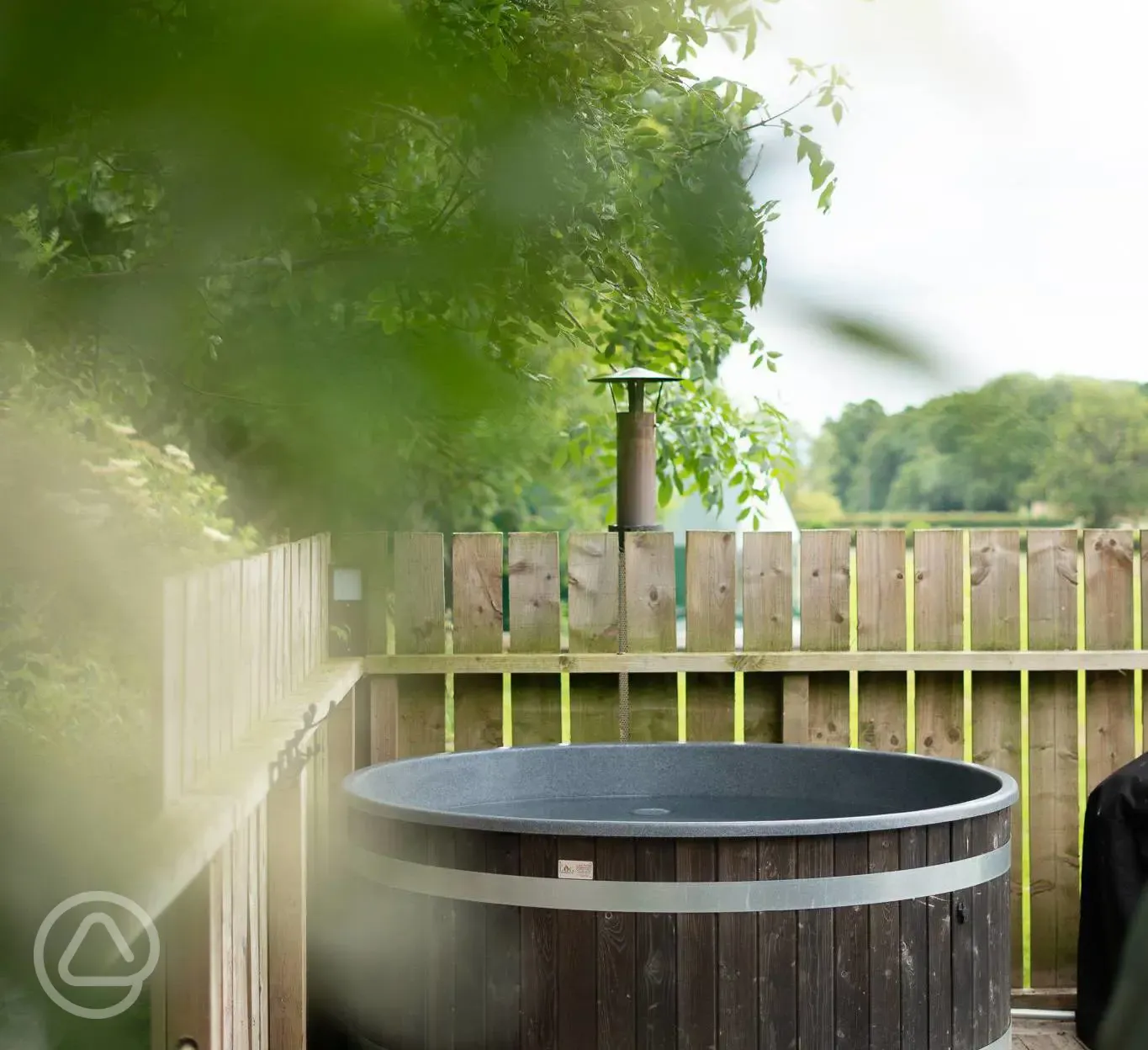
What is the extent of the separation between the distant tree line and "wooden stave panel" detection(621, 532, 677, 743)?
3.55 m

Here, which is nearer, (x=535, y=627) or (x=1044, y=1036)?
(x=1044, y=1036)

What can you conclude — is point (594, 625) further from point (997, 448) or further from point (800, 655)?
point (997, 448)

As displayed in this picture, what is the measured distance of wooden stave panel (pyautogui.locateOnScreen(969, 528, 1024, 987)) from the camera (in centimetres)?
397

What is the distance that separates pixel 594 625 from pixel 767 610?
0.51 metres

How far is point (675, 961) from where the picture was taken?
2512 mm

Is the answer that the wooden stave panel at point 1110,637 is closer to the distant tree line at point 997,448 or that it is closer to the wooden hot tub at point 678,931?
the wooden hot tub at point 678,931

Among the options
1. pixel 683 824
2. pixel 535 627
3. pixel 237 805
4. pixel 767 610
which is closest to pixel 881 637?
pixel 767 610

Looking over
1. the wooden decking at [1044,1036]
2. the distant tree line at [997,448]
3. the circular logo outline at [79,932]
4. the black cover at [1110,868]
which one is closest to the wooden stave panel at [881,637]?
the black cover at [1110,868]

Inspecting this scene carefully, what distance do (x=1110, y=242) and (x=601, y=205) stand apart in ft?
0.59

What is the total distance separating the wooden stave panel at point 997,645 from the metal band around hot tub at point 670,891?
1375 millimetres

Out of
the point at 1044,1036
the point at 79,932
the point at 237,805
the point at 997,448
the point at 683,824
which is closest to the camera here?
the point at 997,448

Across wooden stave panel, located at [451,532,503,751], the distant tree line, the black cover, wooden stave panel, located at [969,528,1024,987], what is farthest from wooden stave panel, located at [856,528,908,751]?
the distant tree line

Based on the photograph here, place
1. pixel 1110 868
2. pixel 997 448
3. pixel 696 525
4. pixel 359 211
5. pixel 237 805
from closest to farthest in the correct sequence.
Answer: pixel 997 448, pixel 359 211, pixel 237 805, pixel 1110 868, pixel 696 525

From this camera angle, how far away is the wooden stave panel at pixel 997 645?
397 cm
